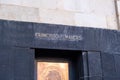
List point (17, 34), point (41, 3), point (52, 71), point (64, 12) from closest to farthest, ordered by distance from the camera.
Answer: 1. point (17, 34)
2. point (52, 71)
3. point (41, 3)
4. point (64, 12)

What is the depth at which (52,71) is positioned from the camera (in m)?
9.28

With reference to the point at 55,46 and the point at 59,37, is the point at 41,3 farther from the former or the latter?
the point at 55,46

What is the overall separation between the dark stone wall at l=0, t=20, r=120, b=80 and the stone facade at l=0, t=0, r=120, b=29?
271 mm

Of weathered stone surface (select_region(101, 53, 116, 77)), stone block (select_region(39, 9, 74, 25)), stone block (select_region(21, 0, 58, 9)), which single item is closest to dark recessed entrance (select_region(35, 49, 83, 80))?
weathered stone surface (select_region(101, 53, 116, 77))

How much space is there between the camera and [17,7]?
9117mm

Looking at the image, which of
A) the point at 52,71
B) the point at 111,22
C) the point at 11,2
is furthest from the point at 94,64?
the point at 11,2

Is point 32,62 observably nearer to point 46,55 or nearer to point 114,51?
point 46,55

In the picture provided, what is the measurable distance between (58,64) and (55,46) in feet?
2.05

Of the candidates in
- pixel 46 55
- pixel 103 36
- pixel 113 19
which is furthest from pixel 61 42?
pixel 113 19

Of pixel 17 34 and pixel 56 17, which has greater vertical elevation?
pixel 56 17

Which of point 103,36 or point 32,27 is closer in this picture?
point 32,27

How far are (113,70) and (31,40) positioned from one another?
2329mm

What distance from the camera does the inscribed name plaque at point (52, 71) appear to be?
30.1ft

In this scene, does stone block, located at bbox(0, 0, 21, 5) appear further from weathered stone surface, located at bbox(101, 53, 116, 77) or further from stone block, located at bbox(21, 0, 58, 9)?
weathered stone surface, located at bbox(101, 53, 116, 77)
